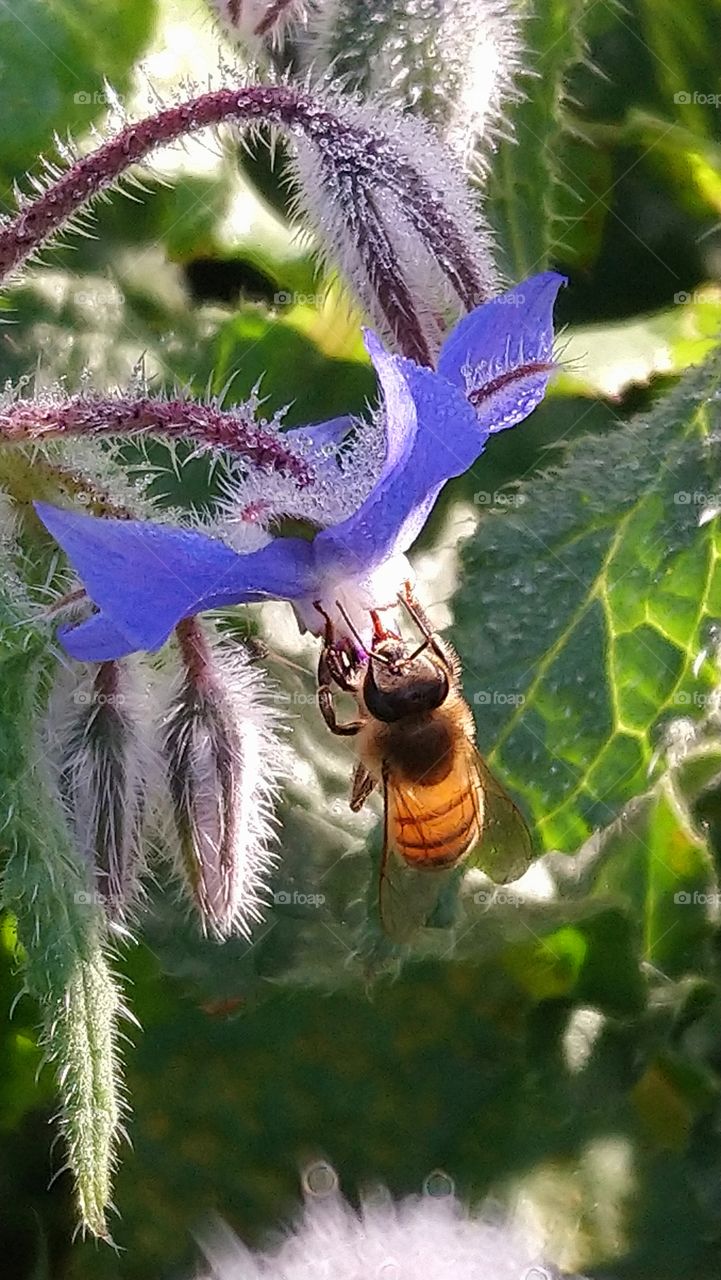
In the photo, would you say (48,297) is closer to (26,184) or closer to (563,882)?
(26,184)

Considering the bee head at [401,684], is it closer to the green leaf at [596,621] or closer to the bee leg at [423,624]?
the bee leg at [423,624]

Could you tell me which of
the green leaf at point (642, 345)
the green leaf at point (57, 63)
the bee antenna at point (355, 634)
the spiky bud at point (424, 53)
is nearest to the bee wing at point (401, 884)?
the bee antenna at point (355, 634)

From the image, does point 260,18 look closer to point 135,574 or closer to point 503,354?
point 503,354

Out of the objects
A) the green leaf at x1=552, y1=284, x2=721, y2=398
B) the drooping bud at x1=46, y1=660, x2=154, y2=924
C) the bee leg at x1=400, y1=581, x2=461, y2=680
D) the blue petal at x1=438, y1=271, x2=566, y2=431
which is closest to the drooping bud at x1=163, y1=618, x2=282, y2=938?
the drooping bud at x1=46, y1=660, x2=154, y2=924

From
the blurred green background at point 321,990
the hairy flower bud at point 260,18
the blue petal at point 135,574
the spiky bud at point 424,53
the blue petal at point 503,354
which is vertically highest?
the hairy flower bud at point 260,18

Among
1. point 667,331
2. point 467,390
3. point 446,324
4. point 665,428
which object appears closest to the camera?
point 467,390

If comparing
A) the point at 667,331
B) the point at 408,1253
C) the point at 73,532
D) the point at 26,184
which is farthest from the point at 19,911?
the point at 667,331
